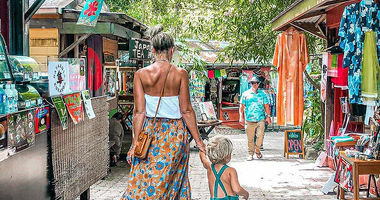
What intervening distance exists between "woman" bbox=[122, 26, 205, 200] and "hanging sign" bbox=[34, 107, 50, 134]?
0.90m

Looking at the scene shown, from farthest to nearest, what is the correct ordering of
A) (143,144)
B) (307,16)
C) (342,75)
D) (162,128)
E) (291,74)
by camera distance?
(307,16)
(291,74)
(342,75)
(162,128)
(143,144)

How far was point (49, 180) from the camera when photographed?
466cm

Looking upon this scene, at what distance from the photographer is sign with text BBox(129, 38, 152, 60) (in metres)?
9.96

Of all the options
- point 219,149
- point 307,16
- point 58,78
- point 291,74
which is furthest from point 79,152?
point 307,16

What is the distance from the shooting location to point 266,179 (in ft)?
29.1

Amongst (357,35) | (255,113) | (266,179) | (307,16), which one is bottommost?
(266,179)

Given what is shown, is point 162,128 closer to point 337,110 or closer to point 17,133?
point 17,133

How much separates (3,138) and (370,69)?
13.8ft

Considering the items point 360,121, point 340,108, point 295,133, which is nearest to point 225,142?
point 360,121

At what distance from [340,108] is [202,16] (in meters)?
5.69

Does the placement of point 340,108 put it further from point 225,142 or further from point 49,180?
point 49,180

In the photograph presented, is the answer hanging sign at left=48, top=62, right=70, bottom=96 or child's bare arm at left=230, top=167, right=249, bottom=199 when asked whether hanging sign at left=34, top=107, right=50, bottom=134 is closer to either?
hanging sign at left=48, top=62, right=70, bottom=96

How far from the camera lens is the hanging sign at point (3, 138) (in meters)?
3.41

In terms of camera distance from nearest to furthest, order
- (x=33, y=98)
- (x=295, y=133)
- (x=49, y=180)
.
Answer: (x=33, y=98) → (x=49, y=180) → (x=295, y=133)
